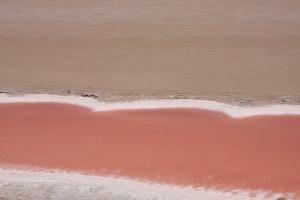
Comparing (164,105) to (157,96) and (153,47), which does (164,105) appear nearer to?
(157,96)

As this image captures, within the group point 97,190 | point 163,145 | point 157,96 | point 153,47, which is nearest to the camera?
point 97,190

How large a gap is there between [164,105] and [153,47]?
2.97 m

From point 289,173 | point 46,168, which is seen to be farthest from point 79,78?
point 289,173

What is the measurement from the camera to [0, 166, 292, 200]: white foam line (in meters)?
5.76

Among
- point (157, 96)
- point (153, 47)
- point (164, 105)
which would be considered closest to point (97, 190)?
point (164, 105)

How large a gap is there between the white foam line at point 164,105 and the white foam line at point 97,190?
2.20 metres

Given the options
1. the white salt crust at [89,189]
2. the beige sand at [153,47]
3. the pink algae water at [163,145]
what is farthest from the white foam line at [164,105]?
the white salt crust at [89,189]

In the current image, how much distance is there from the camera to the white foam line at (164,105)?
780 cm

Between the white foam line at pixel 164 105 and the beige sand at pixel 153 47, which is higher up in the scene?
the beige sand at pixel 153 47

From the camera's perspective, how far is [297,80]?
8.81 metres

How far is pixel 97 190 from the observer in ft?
19.5

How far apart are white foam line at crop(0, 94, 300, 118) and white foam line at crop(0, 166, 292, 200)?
2195mm

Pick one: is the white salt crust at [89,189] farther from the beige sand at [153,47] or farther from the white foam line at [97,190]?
the beige sand at [153,47]

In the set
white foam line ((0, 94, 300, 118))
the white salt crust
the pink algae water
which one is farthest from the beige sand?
the white salt crust
